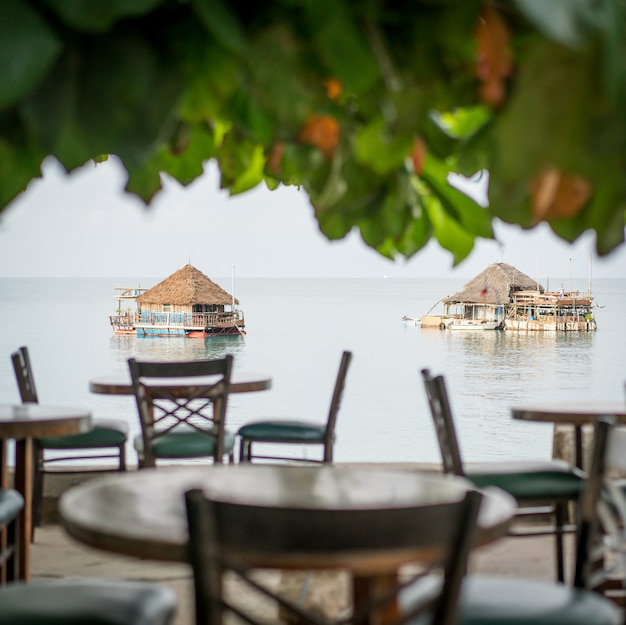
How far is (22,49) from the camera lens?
1.42 ft

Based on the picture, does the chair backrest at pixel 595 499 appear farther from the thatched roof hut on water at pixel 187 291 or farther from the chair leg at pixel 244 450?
the thatched roof hut on water at pixel 187 291

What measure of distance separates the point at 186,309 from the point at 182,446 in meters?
47.1

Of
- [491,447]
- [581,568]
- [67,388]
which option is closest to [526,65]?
[581,568]

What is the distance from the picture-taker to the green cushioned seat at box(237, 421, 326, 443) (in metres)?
4.68

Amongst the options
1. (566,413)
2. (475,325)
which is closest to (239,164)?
(566,413)

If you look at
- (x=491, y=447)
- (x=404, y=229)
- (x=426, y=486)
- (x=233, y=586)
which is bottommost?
(x=491, y=447)

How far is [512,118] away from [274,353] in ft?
171

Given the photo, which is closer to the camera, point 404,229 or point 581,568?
point 404,229

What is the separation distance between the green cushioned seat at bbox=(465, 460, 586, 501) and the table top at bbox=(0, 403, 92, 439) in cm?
138

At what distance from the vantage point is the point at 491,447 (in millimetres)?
25109

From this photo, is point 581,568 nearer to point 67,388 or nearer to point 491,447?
point 491,447

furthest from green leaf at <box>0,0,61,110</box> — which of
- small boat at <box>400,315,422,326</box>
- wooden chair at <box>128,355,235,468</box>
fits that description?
small boat at <box>400,315,422,326</box>

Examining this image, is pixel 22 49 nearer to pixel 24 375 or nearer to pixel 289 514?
pixel 289 514

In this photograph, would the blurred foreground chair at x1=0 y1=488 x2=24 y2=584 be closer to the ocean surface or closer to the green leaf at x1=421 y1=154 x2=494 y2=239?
the green leaf at x1=421 y1=154 x2=494 y2=239
